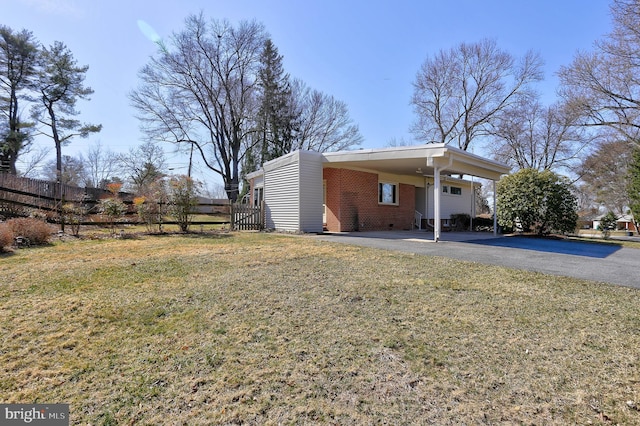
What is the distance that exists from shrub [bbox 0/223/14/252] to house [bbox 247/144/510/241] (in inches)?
308

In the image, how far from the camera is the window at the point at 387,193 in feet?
46.0

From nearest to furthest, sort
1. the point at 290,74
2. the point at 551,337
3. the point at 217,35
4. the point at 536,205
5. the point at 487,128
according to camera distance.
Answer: the point at 551,337
the point at 536,205
the point at 217,35
the point at 487,128
the point at 290,74

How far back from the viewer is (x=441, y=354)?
2598 mm

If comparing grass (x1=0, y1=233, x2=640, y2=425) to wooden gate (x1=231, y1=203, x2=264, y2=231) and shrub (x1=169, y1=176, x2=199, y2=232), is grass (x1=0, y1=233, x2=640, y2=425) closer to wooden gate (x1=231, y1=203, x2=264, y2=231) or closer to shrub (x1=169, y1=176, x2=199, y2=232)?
shrub (x1=169, y1=176, x2=199, y2=232)

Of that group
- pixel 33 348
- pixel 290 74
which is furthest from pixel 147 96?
pixel 33 348

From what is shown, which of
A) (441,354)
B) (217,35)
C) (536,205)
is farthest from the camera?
(217,35)

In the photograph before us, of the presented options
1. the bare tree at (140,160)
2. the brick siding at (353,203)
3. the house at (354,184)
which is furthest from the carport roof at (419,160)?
the bare tree at (140,160)

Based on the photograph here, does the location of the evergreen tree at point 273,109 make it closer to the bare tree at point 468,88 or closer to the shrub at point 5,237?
the bare tree at point 468,88

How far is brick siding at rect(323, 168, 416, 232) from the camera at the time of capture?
12.5m

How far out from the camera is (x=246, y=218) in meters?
13.7

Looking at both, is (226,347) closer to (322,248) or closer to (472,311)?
(472,311)

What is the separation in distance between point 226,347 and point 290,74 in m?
30.4

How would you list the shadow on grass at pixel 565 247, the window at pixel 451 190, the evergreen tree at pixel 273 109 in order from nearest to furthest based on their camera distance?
the shadow on grass at pixel 565 247 < the window at pixel 451 190 < the evergreen tree at pixel 273 109

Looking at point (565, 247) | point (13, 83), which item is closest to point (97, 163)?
point (13, 83)
